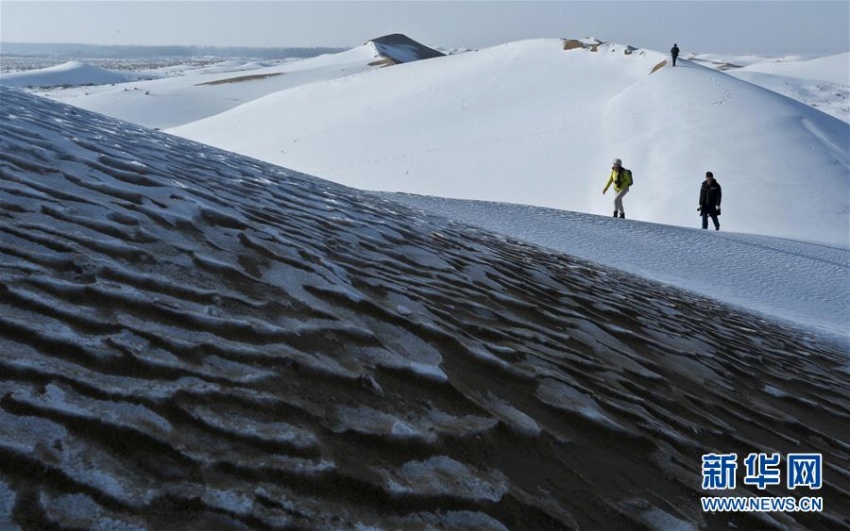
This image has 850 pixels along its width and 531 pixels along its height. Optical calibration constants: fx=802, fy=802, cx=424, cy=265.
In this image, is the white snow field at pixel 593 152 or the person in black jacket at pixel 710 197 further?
the person in black jacket at pixel 710 197

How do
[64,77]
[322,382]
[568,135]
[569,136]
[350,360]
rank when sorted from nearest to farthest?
[322,382]
[350,360]
[569,136]
[568,135]
[64,77]

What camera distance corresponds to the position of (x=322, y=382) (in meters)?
2.71

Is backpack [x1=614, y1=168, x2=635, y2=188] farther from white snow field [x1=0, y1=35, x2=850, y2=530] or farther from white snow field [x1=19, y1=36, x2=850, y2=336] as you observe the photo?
white snow field [x1=0, y1=35, x2=850, y2=530]

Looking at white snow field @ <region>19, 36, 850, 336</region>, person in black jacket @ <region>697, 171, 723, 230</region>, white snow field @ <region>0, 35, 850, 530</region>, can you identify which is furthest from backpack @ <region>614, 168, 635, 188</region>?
white snow field @ <region>0, 35, 850, 530</region>

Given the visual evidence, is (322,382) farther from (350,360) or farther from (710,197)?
(710,197)

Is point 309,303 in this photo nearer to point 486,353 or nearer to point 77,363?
point 486,353

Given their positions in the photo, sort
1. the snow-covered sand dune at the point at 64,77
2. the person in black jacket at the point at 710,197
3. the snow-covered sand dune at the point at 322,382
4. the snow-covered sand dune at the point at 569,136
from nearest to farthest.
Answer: the snow-covered sand dune at the point at 322,382 < the person in black jacket at the point at 710,197 < the snow-covered sand dune at the point at 569,136 < the snow-covered sand dune at the point at 64,77

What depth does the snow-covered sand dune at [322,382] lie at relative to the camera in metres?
2.08

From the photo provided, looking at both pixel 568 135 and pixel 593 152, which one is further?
pixel 568 135

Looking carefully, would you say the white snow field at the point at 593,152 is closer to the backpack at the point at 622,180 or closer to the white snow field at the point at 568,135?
the white snow field at the point at 568,135

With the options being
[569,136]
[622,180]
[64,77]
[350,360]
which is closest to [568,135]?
[569,136]

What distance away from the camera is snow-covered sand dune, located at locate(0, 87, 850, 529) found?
2080 mm

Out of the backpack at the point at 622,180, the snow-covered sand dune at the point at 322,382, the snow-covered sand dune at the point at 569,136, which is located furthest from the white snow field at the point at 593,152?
the snow-covered sand dune at the point at 322,382

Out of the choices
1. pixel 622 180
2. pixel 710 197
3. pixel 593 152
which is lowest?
pixel 710 197
